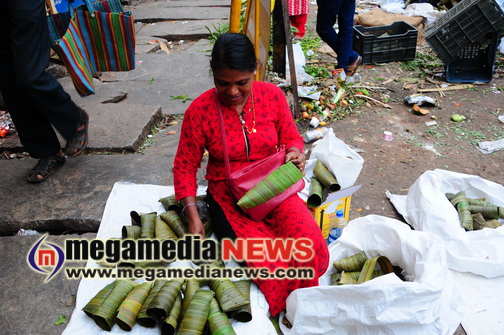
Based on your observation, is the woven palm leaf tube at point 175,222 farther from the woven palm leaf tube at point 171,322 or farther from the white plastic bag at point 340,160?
the white plastic bag at point 340,160

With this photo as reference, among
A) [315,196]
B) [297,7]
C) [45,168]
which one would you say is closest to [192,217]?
[315,196]

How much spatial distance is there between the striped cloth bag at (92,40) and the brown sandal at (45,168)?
0.56m

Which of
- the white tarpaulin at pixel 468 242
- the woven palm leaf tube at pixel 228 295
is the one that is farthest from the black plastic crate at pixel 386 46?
the woven palm leaf tube at pixel 228 295

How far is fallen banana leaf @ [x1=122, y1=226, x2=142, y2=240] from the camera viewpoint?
232 cm

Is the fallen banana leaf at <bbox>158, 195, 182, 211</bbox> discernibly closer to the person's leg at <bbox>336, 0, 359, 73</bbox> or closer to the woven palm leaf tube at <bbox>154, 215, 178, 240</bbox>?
the woven palm leaf tube at <bbox>154, 215, 178, 240</bbox>

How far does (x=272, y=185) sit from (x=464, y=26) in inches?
169

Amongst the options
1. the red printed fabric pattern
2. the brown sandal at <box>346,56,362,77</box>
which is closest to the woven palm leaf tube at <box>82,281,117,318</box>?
the brown sandal at <box>346,56,362,77</box>

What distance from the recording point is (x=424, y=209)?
8.82 feet

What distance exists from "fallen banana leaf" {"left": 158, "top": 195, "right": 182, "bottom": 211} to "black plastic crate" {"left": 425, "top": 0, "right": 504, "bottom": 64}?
422 cm

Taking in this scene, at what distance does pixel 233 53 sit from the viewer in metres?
1.89

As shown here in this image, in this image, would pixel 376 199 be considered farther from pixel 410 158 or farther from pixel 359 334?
pixel 359 334

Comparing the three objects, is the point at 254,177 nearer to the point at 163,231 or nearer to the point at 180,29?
the point at 163,231

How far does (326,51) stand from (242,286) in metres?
5.23

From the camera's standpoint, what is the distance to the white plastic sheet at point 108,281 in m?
1.90
